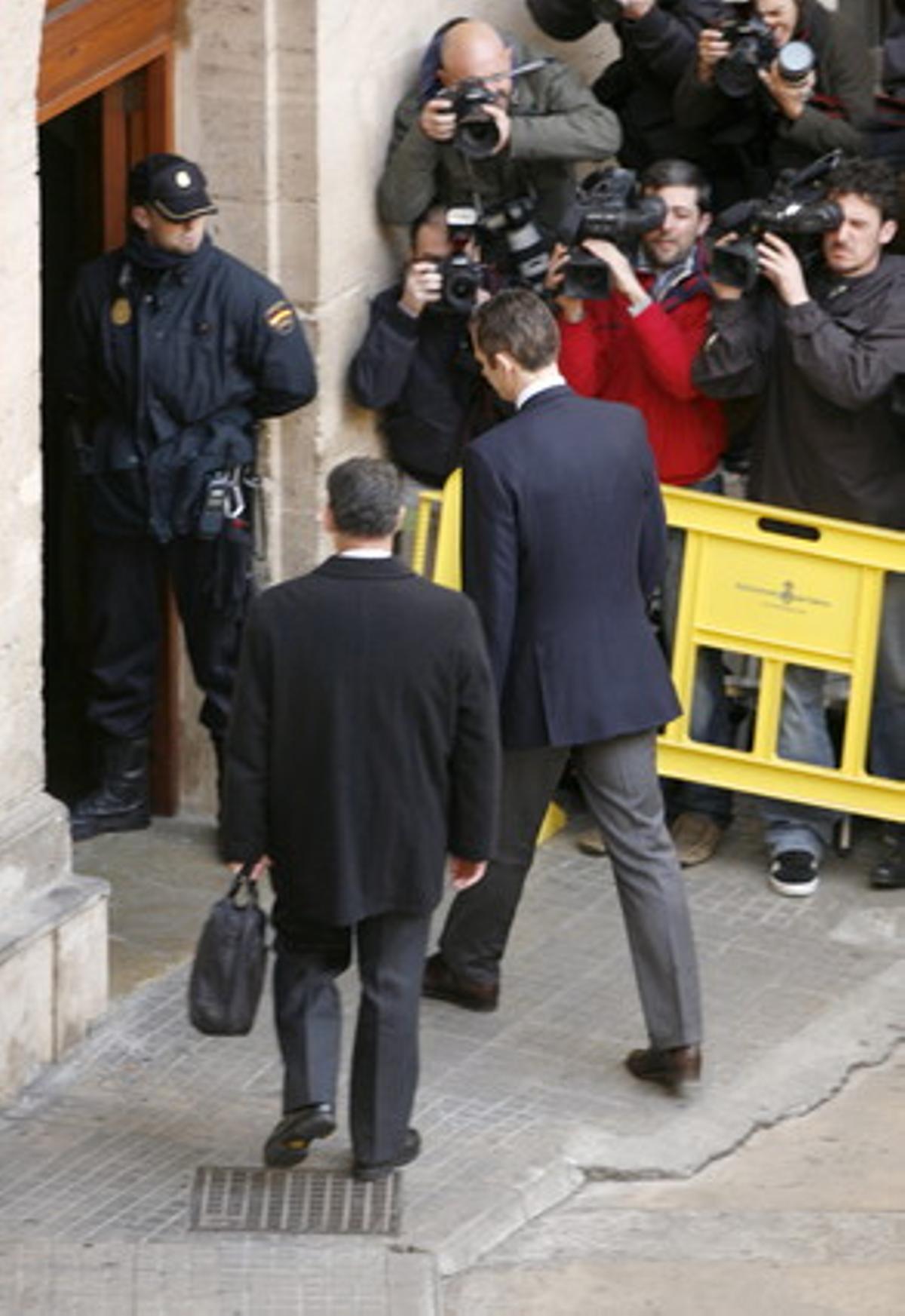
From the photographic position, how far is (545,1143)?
26.9 ft

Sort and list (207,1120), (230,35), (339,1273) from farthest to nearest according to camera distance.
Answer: (230,35) → (207,1120) → (339,1273)

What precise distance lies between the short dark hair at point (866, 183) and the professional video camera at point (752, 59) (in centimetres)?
56

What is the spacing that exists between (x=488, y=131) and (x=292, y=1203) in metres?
3.55

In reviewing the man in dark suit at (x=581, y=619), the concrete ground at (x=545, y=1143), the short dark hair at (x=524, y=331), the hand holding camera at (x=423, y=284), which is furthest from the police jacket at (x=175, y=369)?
the short dark hair at (x=524, y=331)

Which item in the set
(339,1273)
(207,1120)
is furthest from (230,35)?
(339,1273)

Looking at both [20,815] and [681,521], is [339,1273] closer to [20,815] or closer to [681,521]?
[20,815]

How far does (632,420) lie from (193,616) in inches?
75.9

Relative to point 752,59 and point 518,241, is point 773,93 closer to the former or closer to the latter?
point 752,59

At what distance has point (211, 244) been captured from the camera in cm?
964

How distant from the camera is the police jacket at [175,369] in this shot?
9.50 meters

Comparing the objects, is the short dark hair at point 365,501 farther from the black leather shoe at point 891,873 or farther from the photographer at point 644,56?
the photographer at point 644,56

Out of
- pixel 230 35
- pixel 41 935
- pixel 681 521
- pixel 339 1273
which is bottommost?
pixel 339 1273

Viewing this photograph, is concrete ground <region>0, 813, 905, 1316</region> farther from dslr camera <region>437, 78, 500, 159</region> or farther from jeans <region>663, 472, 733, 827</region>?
dslr camera <region>437, 78, 500, 159</region>

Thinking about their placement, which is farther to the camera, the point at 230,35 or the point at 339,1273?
the point at 230,35
